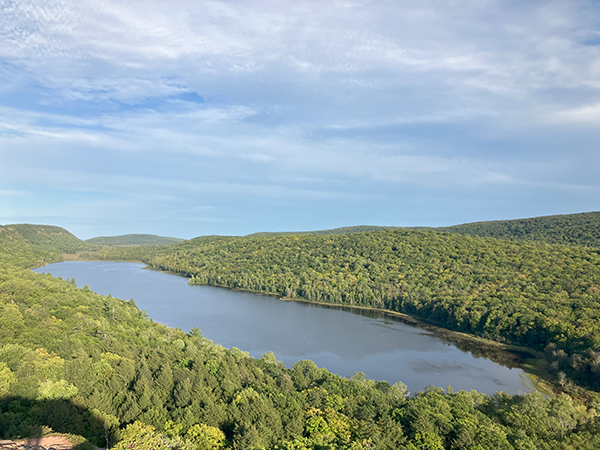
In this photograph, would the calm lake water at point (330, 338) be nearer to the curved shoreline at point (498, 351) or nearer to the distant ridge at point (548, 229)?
the curved shoreline at point (498, 351)

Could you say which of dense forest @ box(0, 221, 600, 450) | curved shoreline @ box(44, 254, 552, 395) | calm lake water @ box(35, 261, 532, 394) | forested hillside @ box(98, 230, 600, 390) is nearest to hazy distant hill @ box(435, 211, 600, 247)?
forested hillside @ box(98, 230, 600, 390)

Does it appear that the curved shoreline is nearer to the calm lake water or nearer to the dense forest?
the calm lake water

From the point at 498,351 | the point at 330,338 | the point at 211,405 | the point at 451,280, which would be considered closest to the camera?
the point at 211,405

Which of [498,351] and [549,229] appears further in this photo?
[549,229]

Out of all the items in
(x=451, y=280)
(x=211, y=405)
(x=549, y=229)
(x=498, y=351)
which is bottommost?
(x=498, y=351)

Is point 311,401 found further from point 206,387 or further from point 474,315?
point 474,315

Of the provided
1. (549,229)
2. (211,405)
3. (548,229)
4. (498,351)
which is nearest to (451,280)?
(498,351)

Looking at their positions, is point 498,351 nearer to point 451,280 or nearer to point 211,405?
point 451,280

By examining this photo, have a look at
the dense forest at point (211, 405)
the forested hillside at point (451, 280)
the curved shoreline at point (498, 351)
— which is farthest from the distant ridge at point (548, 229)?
the dense forest at point (211, 405)
